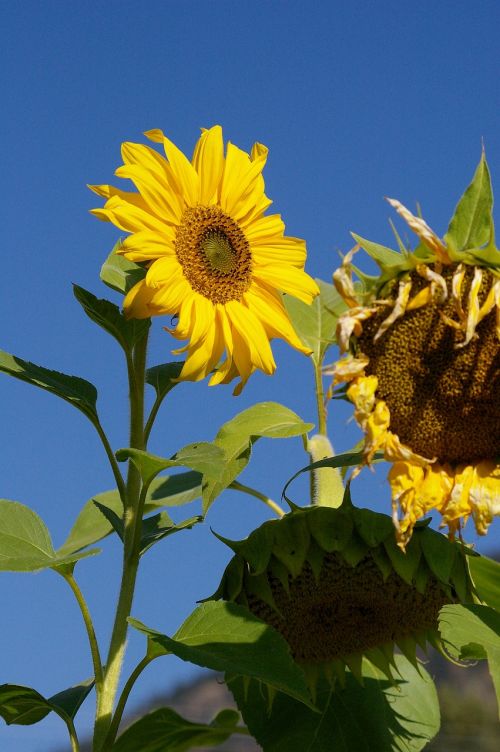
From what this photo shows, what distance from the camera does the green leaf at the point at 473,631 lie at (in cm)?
136

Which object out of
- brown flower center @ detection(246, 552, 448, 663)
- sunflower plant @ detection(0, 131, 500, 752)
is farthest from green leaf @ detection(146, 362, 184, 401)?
brown flower center @ detection(246, 552, 448, 663)

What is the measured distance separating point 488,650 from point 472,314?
416 millimetres

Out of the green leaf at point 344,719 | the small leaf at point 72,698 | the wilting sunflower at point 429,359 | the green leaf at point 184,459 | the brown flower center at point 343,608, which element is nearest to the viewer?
the wilting sunflower at point 429,359

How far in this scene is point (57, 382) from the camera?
175cm

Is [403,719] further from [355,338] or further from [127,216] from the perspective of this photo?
[127,216]

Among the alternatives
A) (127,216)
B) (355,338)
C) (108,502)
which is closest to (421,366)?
(355,338)

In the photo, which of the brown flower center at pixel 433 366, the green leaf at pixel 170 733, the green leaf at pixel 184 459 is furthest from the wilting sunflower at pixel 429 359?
the green leaf at pixel 170 733

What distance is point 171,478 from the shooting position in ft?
6.70

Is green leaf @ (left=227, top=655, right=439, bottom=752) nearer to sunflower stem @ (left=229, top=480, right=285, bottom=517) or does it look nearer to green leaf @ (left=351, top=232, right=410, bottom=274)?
sunflower stem @ (left=229, top=480, right=285, bottom=517)

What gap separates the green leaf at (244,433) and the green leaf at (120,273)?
0.88 ft

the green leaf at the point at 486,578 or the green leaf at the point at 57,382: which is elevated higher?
the green leaf at the point at 57,382

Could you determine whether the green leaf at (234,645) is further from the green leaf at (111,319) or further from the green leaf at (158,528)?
the green leaf at (111,319)

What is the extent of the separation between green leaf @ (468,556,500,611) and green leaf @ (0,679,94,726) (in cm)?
68

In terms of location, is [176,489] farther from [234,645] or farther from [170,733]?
[234,645]
